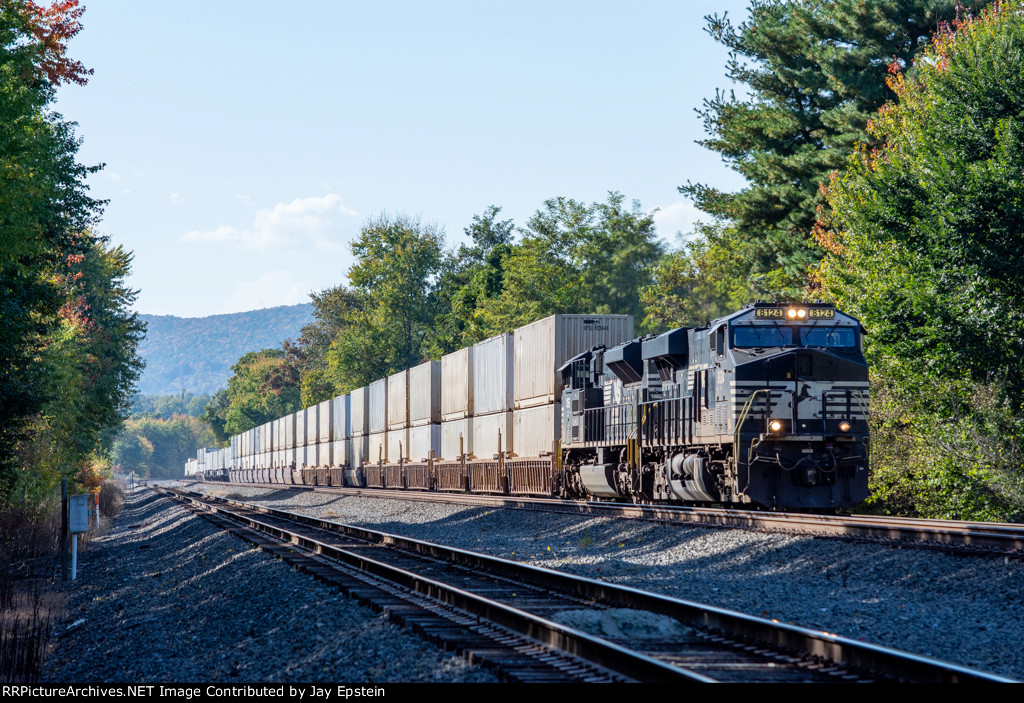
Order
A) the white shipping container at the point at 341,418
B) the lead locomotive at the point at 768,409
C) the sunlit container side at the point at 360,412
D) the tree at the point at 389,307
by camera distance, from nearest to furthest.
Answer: the lead locomotive at the point at 768,409, the sunlit container side at the point at 360,412, the white shipping container at the point at 341,418, the tree at the point at 389,307

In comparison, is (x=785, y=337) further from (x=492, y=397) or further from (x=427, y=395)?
(x=427, y=395)

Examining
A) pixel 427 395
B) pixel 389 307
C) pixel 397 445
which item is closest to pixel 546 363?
pixel 427 395

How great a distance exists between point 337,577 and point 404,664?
222 inches

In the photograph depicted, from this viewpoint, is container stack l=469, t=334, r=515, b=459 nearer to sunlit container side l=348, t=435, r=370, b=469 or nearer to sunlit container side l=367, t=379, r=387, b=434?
sunlit container side l=367, t=379, r=387, b=434

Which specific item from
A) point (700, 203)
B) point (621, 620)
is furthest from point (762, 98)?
point (621, 620)

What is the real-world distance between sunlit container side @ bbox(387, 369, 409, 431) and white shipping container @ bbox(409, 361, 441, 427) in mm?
1212

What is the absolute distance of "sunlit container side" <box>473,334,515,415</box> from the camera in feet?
95.5

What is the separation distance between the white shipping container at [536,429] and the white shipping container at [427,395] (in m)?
8.37

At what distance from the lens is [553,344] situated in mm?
25953

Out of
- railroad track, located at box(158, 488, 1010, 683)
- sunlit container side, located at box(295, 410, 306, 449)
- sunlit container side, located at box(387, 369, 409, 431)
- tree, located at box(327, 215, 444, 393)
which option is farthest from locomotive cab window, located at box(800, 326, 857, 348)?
tree, located at box(327, 215, 444, 393)

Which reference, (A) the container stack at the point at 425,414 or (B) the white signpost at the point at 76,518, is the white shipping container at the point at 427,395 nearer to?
(A) the container stack at the point at 425,414

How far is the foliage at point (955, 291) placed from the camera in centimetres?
1858

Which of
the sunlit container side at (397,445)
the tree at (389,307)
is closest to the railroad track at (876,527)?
the sunlit container side at (397,445)

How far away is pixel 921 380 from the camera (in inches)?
787
